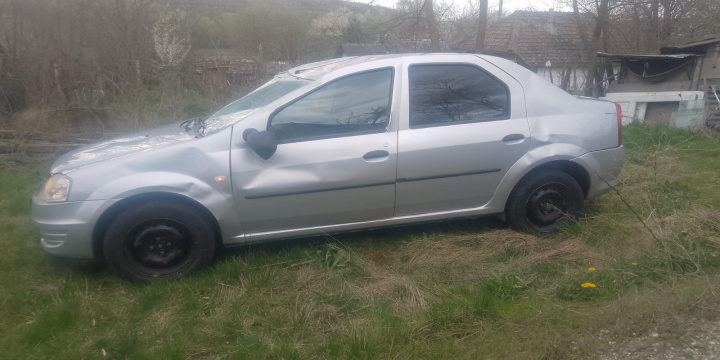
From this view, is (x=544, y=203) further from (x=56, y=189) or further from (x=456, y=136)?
(x=56, y=189)

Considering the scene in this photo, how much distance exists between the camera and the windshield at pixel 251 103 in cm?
463

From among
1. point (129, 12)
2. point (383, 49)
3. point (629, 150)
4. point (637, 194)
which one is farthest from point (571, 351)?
point (129, 12)

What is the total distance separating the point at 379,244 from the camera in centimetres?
501

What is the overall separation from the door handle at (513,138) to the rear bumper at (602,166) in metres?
0.55

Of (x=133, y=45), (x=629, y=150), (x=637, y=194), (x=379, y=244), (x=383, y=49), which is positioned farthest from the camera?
(x=383, y=49)

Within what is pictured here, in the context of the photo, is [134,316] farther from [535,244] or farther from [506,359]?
[535,244]

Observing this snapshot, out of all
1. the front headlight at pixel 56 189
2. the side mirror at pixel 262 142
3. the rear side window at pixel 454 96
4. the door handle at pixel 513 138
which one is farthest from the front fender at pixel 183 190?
the door handle at pixel 513 138

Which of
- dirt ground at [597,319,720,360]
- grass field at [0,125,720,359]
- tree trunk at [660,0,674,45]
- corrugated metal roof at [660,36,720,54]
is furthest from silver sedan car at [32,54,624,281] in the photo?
tree trunk at [660,0,674,45]

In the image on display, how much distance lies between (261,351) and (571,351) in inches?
67.1

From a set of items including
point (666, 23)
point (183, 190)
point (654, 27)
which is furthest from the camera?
point (666, 23)

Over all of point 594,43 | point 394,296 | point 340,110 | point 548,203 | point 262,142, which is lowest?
point 394,296

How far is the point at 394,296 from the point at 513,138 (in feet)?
6.00

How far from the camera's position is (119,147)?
4.60m

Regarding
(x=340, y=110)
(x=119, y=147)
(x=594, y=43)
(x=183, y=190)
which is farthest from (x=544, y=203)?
(x=594, y=43)
